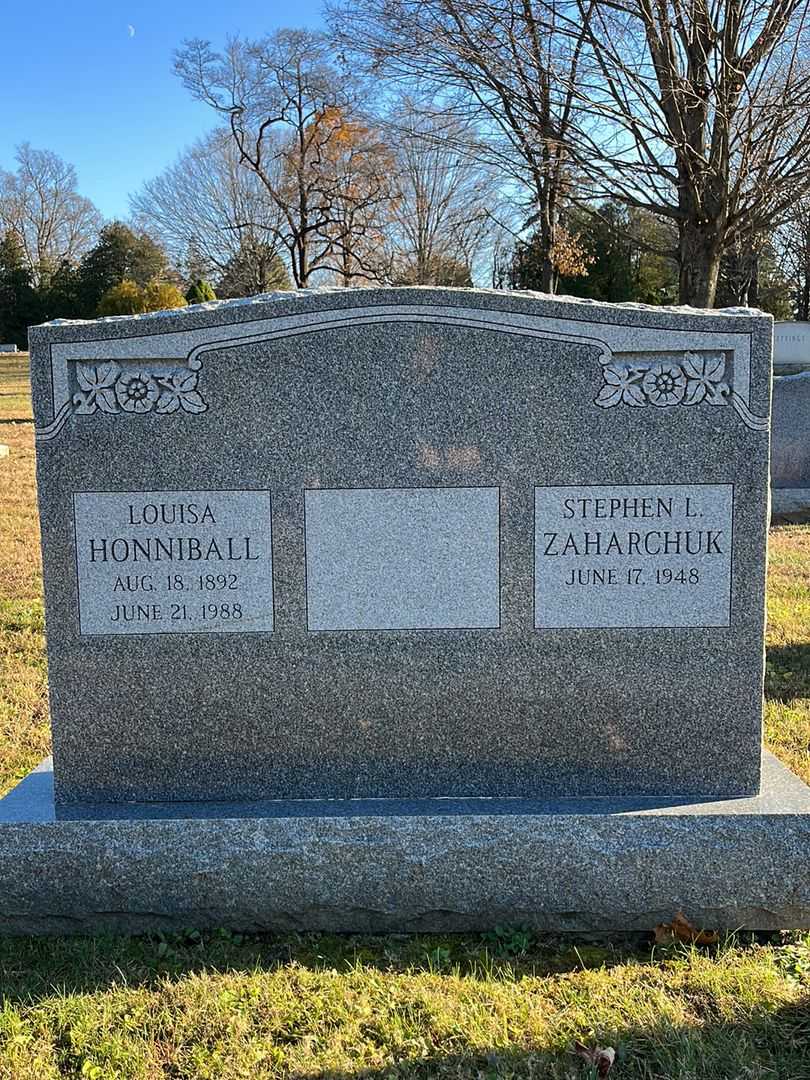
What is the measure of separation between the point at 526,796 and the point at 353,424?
141cm

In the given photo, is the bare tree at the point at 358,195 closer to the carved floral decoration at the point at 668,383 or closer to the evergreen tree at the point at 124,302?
the evergreen tree at the point at 124,302

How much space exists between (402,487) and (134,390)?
949 millimetres

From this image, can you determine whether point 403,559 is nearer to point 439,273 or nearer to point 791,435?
point 791,435

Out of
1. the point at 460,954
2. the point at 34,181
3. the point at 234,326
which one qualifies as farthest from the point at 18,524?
the point at 34,181

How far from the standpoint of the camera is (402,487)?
3297 mm

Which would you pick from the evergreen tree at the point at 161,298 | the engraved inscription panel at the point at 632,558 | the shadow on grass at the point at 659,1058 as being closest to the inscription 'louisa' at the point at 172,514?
the engraved inscription panel at the point at 632,558

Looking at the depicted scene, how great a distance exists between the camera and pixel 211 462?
328cm

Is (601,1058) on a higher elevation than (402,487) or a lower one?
lower

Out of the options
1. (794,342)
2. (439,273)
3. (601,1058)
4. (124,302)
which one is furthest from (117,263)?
(601,1058)

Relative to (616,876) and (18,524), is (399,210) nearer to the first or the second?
(18,524)

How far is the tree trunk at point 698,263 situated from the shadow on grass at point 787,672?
4.94 m

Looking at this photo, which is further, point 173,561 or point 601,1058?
point 173,561

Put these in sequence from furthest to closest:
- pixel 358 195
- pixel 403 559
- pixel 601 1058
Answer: pixel 358 195 < pixel 403 559 < pixel 601 1058

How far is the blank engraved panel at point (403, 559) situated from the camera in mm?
3303
